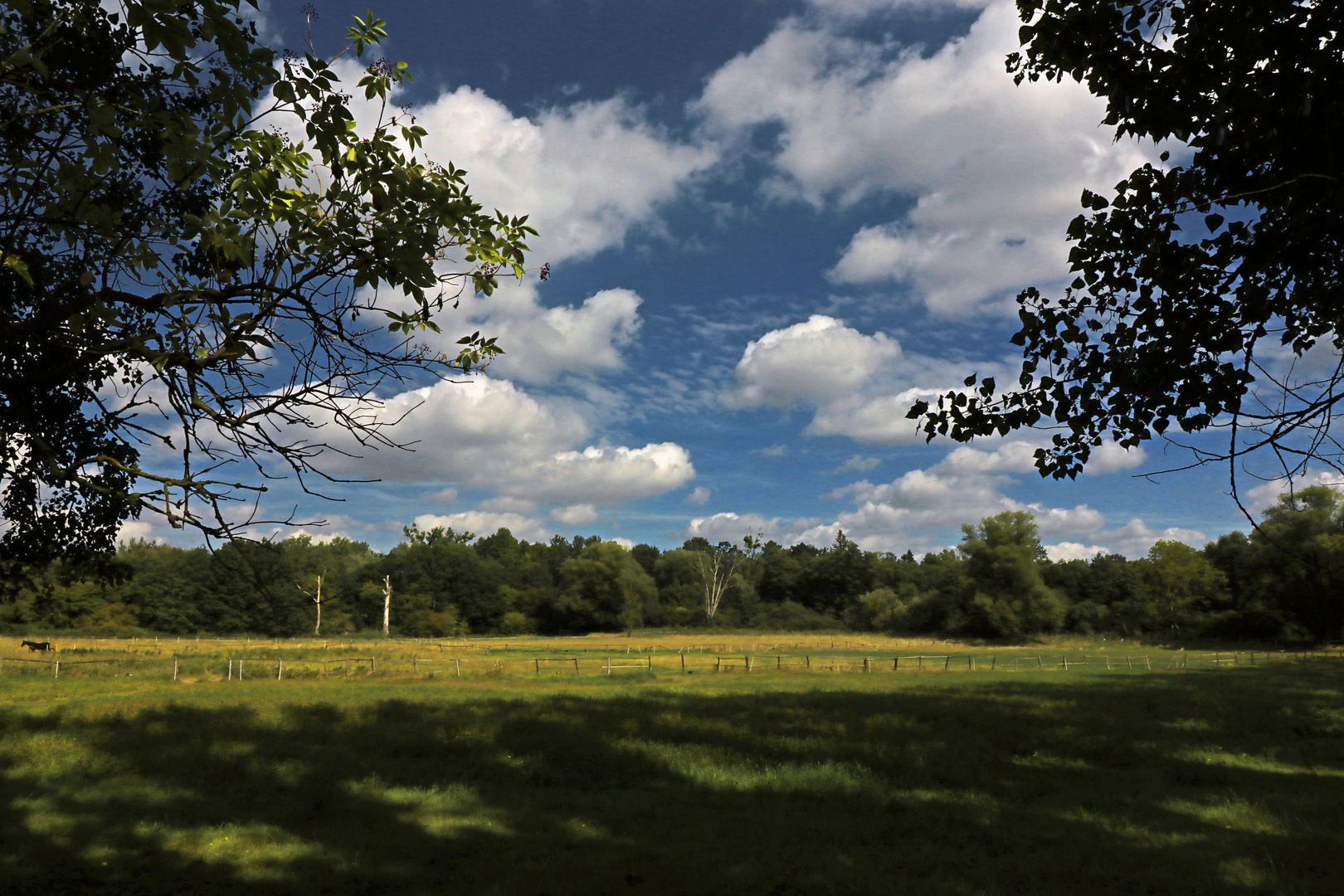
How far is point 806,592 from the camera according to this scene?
5157 inches

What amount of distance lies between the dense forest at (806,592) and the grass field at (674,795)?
123 ft

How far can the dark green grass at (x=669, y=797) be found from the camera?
9.43 metres

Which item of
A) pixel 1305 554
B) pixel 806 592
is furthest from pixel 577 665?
pixel 806 592

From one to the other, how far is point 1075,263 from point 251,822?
14477mm

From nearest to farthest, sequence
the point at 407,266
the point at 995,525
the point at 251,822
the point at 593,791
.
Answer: the point at 407,266 < the point at 251,822 < the point at 593,791 < the point at 995,525

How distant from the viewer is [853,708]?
2359cm

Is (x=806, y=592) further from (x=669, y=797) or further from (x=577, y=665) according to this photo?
(x=669, y=797)

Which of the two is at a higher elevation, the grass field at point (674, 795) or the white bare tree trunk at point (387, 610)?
the grass field at point (674, 795)

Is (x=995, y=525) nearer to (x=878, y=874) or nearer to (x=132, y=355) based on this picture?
(x=878, y=874)

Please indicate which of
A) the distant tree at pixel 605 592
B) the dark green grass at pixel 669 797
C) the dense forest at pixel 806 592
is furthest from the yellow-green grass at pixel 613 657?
the dark green grass at pixel 669 797

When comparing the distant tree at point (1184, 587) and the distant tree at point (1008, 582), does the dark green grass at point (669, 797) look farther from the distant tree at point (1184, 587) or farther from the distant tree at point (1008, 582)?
the distant tree at point (1184, 587)

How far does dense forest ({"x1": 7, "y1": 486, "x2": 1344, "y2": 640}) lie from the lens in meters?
72.2

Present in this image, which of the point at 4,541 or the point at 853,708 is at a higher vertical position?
the point at 4,541

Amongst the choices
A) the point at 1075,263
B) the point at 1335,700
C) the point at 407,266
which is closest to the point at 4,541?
the point at 407,266
